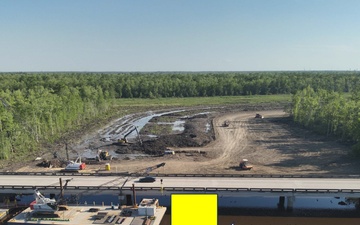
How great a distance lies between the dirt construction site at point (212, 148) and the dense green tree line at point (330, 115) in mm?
3266

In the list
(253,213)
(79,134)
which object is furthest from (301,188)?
(79,134)

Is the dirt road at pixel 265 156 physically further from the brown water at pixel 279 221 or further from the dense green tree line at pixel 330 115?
the brown water at pixel 279 221

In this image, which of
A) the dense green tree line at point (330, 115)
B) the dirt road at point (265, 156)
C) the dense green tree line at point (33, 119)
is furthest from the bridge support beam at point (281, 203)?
the dense green tree line at point (33, 119)

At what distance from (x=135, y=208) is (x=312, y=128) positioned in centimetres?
7324

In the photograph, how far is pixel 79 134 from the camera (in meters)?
95.6

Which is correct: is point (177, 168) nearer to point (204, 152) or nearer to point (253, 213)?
point (204, 152)

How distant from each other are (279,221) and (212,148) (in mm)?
37833

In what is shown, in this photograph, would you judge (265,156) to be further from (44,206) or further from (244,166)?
(44,206)

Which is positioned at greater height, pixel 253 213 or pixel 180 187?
pixel 180 187

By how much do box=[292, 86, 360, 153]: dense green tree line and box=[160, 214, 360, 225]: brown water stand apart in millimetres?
29101

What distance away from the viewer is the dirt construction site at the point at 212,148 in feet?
209

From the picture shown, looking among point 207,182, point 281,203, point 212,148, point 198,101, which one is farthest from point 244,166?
point 198,101

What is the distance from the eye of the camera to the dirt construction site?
63.8 m

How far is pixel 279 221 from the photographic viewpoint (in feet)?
140
